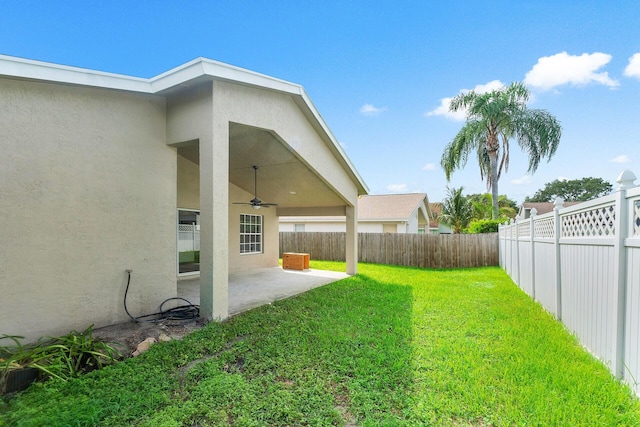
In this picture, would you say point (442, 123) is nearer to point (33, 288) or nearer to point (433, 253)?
point (433, 253)

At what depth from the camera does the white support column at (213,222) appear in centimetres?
477

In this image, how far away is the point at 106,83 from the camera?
447cm

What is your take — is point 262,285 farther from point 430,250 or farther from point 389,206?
point 389,206

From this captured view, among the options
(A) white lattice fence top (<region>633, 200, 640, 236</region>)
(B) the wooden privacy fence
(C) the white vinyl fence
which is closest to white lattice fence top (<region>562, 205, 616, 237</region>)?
(C) the white vinyl fence

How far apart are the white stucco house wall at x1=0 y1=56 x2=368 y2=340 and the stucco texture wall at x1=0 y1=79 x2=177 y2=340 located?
15mm

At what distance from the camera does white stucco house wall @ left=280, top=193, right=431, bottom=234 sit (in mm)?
19406

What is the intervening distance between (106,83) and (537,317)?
28.2 ft

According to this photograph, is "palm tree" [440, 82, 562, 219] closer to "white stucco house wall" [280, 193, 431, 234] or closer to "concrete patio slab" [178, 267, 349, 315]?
"white stucco house wall" [280, 193, 431, 234]

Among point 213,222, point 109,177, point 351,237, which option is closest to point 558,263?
point 213,222

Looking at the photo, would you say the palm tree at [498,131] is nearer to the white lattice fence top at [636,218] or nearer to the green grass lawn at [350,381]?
the green grass lawn at [350,381]

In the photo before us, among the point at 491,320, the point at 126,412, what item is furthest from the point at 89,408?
the point at 491,320

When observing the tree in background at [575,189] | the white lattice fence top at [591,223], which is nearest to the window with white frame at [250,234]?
the white lattice fence top at [591,223]

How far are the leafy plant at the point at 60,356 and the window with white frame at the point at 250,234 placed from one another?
7221 millimetres

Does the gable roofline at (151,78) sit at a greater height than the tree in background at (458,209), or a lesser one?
greater
